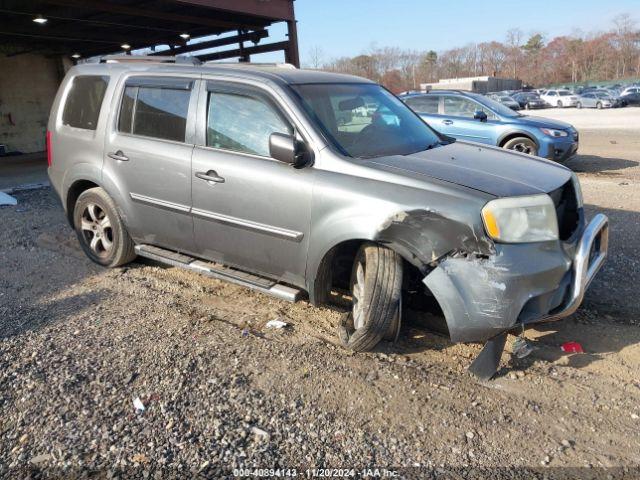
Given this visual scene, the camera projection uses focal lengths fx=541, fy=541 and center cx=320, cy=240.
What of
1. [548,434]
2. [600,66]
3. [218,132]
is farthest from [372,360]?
[600,66]

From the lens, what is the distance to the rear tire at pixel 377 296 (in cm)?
347

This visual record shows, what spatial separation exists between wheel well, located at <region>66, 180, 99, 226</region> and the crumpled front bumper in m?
3.68

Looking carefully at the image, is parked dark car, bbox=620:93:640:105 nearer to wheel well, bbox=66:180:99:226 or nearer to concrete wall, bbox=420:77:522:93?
concrete wall, bbox=420:77:522:93

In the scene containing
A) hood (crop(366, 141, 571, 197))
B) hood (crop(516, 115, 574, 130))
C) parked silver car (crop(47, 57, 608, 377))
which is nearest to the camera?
parked silver car (crop(47, 57, 608, 377))

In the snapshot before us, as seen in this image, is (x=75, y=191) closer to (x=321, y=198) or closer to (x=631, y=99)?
(x=321, y=198)

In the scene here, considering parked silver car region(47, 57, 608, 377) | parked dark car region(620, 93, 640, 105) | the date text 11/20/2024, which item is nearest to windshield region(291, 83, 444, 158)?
parked silver car region(47, 57, 608, 377)

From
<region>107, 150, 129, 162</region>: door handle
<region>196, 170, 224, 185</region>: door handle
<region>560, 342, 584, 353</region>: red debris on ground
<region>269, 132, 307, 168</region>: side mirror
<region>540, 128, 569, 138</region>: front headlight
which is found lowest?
<region>560, 342, 584, 353</region>: red debris on ground

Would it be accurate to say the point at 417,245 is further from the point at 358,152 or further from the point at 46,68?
the point at 46,68

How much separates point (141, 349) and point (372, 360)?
5.27ft

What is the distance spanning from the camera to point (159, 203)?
4566 millimetres

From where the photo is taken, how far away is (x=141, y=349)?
3777 mm

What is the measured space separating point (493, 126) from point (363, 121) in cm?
755

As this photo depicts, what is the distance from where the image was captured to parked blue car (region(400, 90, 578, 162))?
10758 millimetres

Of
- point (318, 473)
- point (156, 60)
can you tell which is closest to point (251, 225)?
point (318, 473)
